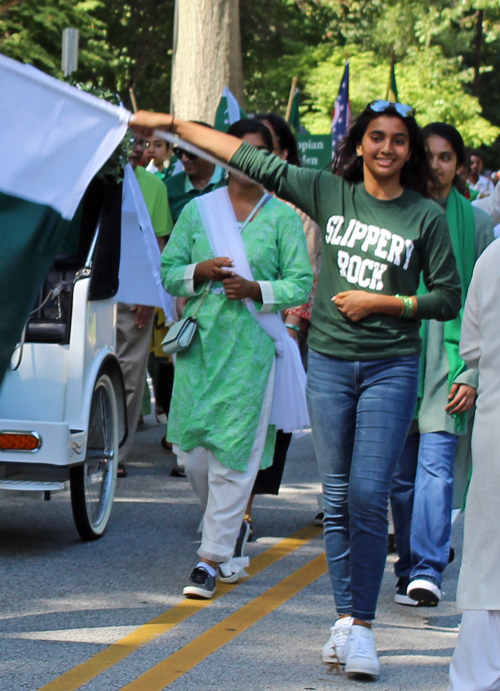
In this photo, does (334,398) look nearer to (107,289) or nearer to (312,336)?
(312,336)

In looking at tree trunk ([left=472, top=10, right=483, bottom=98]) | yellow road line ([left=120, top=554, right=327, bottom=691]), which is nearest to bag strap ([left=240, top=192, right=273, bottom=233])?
yellow road line ([left=120, top=554, right=327, bottom=691])

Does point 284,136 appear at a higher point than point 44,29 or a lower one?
lower

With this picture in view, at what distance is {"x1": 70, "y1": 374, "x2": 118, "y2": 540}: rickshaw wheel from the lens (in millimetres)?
6262

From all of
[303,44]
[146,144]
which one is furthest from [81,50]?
[146,144]

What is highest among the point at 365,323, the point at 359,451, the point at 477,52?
the point at 477,52

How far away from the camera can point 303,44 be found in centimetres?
3067

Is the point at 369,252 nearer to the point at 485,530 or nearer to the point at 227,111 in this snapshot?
the point at 485,530

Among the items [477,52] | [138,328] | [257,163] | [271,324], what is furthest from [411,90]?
[257,163]

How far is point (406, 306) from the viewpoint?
14.5ft

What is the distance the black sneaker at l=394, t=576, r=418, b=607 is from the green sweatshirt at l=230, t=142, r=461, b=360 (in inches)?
54.9

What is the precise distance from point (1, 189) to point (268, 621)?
2.43m

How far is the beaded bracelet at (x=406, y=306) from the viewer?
4.42 metres

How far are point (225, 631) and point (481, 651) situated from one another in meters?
1.38

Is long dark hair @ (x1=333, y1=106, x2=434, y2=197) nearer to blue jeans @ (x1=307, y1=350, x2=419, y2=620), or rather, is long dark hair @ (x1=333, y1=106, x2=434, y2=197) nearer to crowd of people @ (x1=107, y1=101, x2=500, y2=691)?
crowd of people @ (x1=107, y1=101, x2=500, y2=691)
